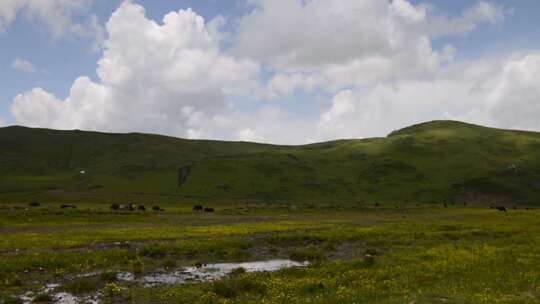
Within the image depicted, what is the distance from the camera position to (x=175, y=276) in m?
30.6

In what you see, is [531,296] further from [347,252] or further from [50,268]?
[50,268]

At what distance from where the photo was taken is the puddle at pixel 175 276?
2364cm

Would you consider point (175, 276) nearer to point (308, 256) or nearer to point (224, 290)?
point (224, 290)

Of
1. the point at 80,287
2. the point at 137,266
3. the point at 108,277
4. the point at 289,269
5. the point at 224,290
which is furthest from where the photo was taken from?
the point at 137,266

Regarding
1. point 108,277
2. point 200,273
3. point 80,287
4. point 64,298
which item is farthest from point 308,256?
point 64,298

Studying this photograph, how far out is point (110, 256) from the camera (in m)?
36.2

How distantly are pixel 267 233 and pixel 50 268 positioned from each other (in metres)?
30.4

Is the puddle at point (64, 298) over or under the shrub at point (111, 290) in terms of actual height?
under

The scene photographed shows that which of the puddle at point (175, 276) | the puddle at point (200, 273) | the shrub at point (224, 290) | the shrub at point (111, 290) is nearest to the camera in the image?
the puddle at point (175, 276)

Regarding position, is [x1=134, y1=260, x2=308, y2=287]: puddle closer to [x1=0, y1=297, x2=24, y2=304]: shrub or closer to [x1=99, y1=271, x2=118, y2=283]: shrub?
[x1=99, y1=271, x2=118, y2=283]: shrub

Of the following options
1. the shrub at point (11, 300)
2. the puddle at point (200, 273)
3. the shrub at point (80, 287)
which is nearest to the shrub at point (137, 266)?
the puddle at point (200, 273)

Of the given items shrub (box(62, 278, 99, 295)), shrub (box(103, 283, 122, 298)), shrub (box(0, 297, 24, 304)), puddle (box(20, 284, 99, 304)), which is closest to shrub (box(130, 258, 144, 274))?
shrub (box(62, 278, 99, 295))

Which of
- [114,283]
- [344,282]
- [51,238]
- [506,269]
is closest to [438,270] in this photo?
[506,269]

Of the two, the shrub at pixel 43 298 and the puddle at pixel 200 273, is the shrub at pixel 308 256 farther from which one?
the shrub at pixel 43 298
